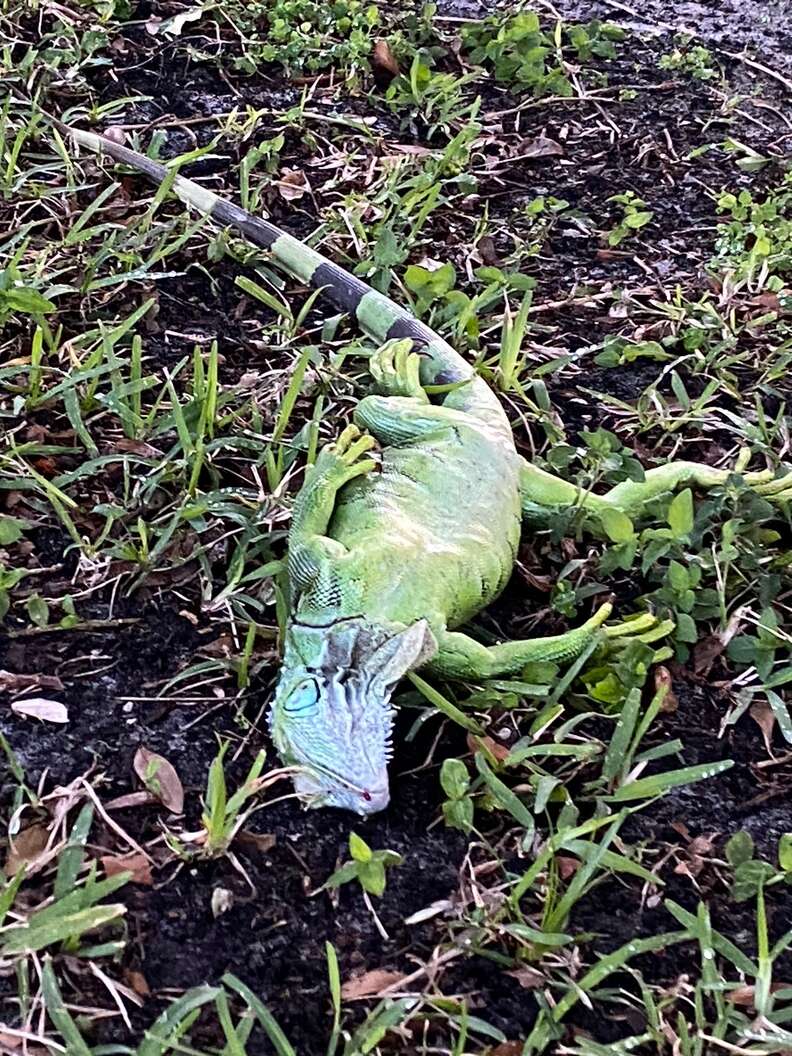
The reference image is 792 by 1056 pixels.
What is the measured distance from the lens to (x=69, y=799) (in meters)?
2.31

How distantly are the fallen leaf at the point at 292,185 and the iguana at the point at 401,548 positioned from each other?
0.89 meters

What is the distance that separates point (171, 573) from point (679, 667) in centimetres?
118

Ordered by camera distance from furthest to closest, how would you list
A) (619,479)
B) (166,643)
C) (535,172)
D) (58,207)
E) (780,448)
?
(535,172) → (58,207) → (780,448) → (619,479) → (166,643)

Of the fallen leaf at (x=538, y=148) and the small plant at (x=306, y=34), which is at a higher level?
the small plant at (x=306, y=34)

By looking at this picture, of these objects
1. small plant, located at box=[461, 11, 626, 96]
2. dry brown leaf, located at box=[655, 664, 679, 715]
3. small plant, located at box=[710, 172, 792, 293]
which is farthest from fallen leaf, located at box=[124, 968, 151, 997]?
small plant, located at box=[461, 11, 626, 96]

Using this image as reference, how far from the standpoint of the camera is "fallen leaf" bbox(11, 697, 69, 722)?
247 centimetres

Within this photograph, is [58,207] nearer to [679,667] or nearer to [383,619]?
[383,619]

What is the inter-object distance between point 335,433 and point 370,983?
1.55m

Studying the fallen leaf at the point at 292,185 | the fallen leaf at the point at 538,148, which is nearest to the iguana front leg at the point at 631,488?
the fallen leaf at the point at 292,185

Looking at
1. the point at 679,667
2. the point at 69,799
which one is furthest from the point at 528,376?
the point at 69,799

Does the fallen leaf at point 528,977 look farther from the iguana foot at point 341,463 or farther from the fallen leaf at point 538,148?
the fallen leaf at point 538,148

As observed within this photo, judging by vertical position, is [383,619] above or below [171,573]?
above

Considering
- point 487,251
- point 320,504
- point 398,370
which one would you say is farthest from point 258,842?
point 487,251

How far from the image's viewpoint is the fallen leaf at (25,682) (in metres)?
2.52
